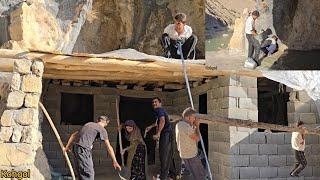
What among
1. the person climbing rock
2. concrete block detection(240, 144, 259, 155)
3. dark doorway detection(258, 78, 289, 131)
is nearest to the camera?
concrete block detection(240, 144, 259, 155)

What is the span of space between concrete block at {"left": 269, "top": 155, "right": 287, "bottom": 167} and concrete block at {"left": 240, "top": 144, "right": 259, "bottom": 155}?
32 cm

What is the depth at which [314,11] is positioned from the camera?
37.8 feet

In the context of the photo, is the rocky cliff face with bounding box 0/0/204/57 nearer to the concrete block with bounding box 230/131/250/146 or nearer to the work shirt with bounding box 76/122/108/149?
the concrete block with bounding box 230/131/250/146

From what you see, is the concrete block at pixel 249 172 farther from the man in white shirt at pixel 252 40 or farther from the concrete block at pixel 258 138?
the man in white shirt at pixel 252 40

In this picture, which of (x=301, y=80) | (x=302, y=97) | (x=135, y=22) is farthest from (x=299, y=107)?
(x=135, y=22)

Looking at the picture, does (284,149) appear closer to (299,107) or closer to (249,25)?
(299,107)

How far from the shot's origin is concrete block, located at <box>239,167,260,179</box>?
6.31 metres

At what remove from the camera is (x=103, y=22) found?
11.6 metres

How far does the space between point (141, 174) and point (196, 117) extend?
59.7 inches

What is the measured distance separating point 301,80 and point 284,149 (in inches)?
50.9

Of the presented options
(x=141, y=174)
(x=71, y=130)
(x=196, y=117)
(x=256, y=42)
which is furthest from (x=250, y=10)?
(x=71, y=130)

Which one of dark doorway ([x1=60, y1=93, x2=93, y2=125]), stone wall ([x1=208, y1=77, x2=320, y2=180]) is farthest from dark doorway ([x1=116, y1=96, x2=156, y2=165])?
stone wall ([x1=208, y1=77, x2=320, y2=180])

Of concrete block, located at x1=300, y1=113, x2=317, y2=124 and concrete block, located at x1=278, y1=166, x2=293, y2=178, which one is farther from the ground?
concrete block, located at x1=300, y1=113, x2=317, y2=124

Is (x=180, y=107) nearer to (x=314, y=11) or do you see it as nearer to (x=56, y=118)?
(x=56, y=118)
